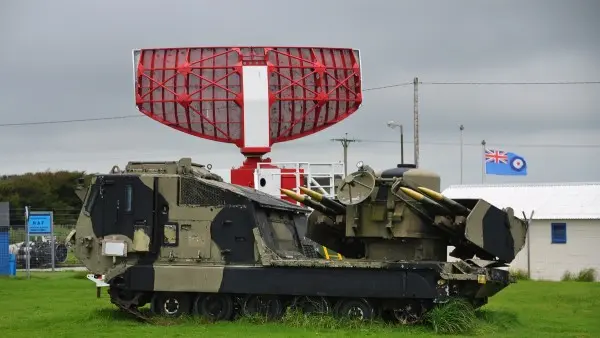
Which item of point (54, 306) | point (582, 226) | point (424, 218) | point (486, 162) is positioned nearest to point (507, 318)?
point (424, 218)

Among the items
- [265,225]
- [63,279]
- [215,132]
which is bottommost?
[63,279]

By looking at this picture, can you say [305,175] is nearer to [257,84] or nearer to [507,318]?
[257,84]

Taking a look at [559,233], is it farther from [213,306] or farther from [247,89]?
[213,306]

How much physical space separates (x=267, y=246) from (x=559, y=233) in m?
22.1

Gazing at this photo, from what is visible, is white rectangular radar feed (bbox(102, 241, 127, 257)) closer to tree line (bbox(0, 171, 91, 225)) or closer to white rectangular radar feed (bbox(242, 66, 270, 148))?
white rectangular radar feed (bbox(242, 66, 270, 148))

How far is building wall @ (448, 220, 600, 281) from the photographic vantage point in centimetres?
3803

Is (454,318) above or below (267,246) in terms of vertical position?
below

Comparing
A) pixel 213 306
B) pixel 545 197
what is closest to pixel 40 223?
pixel 213 306

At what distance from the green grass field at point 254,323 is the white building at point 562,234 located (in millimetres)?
10777

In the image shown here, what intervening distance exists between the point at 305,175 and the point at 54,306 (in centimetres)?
1412

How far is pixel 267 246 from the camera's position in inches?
771

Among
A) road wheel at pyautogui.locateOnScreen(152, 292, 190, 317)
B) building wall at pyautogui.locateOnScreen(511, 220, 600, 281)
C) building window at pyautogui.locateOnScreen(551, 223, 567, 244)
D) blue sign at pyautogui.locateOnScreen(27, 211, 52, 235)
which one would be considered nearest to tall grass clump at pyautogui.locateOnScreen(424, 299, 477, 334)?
road wheel at pyautogui.locateOnScreen(152, 292, 190, 317)

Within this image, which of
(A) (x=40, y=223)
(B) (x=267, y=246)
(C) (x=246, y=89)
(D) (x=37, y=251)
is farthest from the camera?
(D) (x=37, y=251)

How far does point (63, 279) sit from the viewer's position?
33.2m
